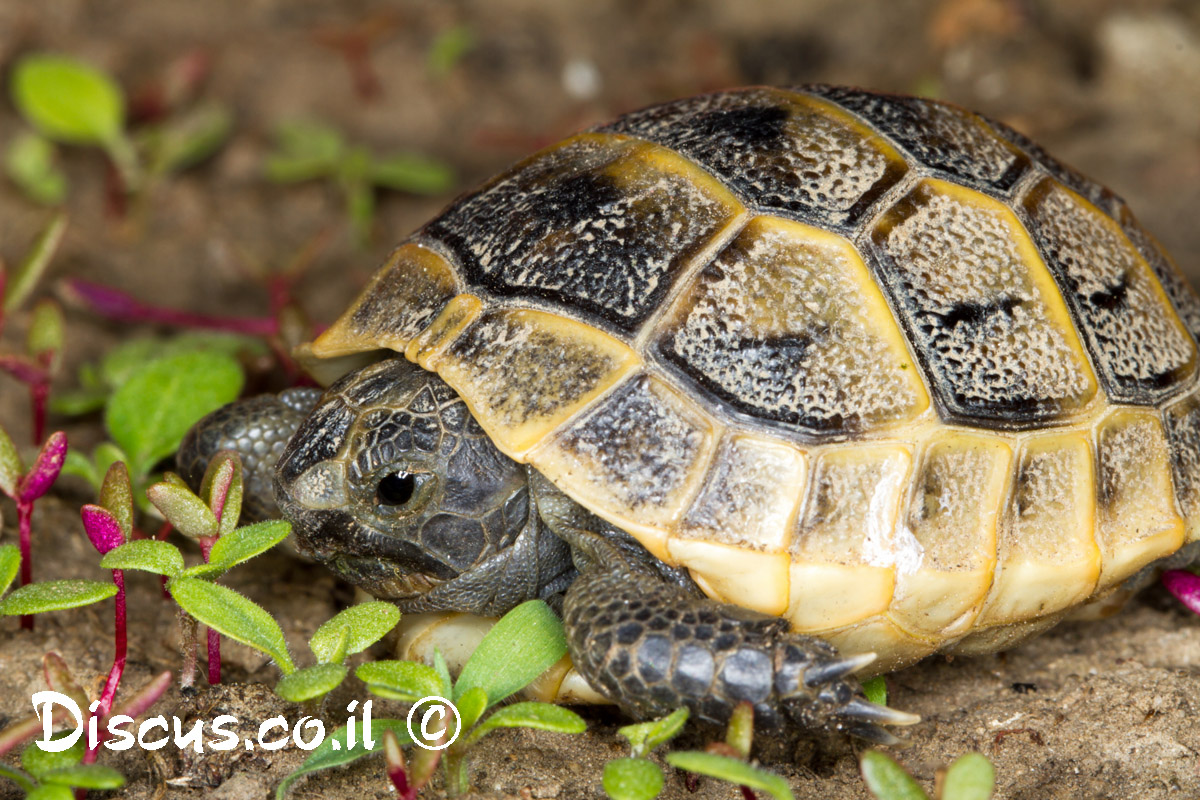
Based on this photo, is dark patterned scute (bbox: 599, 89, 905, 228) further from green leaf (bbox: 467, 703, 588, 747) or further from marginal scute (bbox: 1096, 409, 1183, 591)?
green leaf (bbox: 467, 703, 588, 747)

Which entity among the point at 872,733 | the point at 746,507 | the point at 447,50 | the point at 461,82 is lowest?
the point at 872,733

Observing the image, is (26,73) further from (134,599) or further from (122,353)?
(134,599)

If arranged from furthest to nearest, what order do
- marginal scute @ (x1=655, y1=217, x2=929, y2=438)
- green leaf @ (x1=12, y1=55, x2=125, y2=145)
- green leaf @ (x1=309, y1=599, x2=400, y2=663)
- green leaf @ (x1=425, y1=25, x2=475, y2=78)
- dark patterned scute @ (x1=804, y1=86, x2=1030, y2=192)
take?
green leaf @ (x1=425, y1=25, x2=475, y2=78), green leaf @ (x1=12, y1=55, x2=125, y2=145), dark patterned scute @ (x1=804, y1=86, x2=1030, y2=192), marginal scute @ (x1=655, y1=217, x2=929, y2=438), green leaf @ (x1=309, y1=599, x2=400, y2=663)

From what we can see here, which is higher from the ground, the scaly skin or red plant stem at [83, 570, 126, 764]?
the scaly skin

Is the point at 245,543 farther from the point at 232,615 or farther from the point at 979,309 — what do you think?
the point at 979,309

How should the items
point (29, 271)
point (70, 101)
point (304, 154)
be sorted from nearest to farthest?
point (29, 271) < point (70, 101) < point (304, 154)

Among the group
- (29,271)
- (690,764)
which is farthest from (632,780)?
(29,271)

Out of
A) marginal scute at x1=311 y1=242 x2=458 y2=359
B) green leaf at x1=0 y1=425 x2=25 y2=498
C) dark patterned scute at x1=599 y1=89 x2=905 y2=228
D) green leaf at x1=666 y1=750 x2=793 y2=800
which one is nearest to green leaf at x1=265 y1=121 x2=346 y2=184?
marginal scute at x1=311 y1=242 x2=458 y2=359
